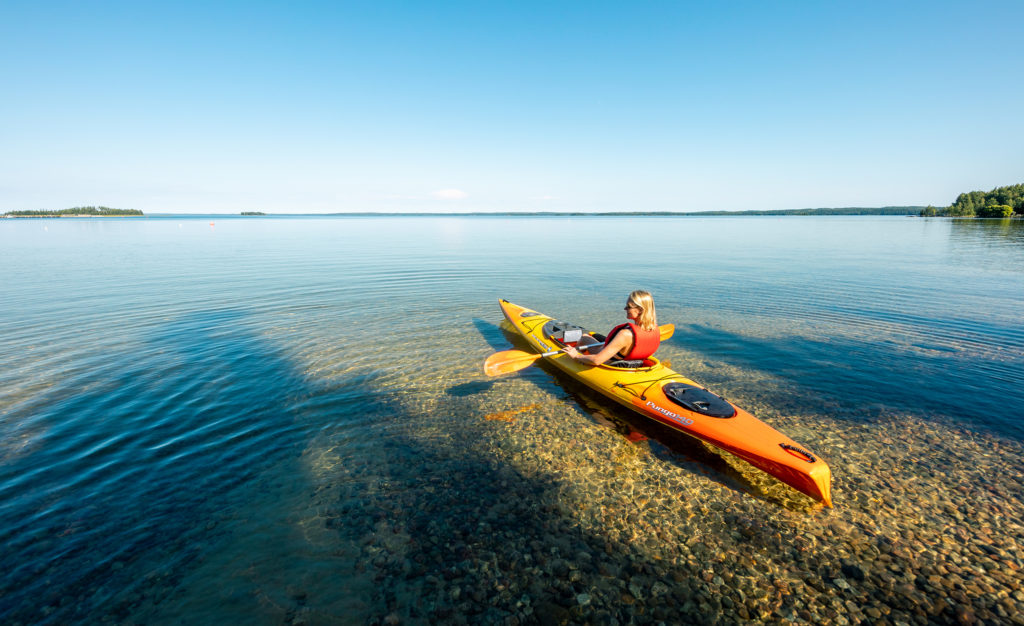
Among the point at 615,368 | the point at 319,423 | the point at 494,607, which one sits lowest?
the point at 494,607

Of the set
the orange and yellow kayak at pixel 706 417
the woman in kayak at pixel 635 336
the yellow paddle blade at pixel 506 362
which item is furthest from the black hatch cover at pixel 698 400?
the yellow paddle blade at pixel 506 362

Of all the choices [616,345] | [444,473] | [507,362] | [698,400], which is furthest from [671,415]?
[444,473]

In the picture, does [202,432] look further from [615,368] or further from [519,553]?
[615,368]

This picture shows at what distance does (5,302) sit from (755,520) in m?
26.3

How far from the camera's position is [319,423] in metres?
7.92

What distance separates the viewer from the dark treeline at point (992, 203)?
102 meters

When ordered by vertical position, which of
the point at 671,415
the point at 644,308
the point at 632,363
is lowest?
the point at 671,415

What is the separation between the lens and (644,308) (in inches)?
309

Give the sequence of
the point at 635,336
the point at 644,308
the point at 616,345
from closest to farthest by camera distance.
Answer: the point at 644,308 → the point at 635,336 → the point at 616,345

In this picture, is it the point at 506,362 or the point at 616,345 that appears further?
the point at 506,362

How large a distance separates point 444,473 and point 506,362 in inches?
139

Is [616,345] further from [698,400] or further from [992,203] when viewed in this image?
[992,203]

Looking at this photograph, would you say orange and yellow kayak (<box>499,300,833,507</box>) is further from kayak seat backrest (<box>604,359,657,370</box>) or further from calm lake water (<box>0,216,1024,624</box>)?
calm lake water (<box>0,216,1024,624</box>)

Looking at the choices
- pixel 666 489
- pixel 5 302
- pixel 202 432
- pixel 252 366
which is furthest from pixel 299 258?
pixel 666 489
